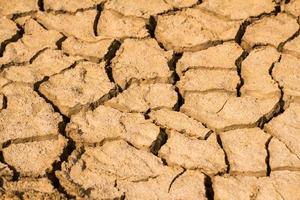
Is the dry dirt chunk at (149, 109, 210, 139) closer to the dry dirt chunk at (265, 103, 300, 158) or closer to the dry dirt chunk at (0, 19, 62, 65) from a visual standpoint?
the dry dirt chunk at (265, 103, 300, 158)

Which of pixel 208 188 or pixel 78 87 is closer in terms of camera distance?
pixel 208 188

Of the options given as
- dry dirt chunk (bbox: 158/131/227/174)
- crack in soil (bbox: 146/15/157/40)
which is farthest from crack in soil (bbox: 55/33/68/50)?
dry dirt chunk (bbox: 158/131/227/174)

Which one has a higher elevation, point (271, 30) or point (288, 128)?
point (271, 30)

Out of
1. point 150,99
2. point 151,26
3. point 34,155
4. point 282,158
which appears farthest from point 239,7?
point 34,155

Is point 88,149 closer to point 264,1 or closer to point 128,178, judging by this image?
point 128,178

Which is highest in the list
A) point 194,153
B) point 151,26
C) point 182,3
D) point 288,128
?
point 182,3

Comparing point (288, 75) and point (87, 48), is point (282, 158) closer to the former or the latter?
point (288, 75)

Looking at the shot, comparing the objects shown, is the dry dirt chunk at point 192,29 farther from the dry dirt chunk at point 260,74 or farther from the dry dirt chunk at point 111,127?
the dry dirt chunk at point 111,127

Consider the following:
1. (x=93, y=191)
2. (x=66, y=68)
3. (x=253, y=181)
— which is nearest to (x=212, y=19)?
(x=66, y=68)
